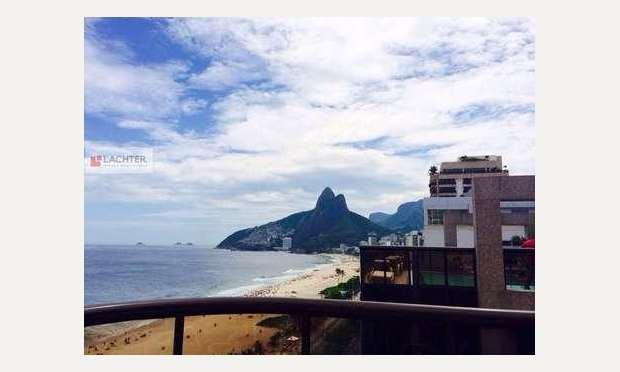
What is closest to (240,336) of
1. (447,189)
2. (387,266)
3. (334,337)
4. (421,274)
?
(334,337)

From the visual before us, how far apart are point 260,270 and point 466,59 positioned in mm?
40256

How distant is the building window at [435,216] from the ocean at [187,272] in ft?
33.7

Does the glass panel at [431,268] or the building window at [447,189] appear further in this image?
the building window at [447,189]

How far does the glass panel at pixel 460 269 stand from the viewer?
709 cm

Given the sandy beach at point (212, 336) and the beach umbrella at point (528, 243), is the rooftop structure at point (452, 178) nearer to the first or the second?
the beach umbrella at point (528, 243)

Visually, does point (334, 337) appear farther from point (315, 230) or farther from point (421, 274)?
point (315, 230)

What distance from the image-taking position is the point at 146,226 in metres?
8.70

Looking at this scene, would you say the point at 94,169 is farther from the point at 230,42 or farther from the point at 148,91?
the point at 148,91

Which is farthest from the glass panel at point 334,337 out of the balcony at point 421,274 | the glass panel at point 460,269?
the glass panel at point 460,269

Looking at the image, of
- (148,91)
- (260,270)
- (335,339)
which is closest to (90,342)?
(335,339)

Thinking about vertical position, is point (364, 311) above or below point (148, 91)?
below

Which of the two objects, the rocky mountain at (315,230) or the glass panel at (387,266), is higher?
the glass panel at (387,266)

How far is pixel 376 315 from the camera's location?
127cm

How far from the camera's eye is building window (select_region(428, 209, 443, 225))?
15.6 m
